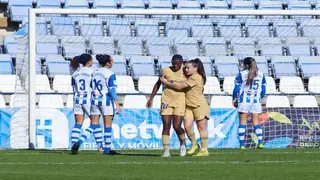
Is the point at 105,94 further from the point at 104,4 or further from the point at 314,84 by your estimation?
the point at 104,4

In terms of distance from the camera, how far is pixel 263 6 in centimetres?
3095

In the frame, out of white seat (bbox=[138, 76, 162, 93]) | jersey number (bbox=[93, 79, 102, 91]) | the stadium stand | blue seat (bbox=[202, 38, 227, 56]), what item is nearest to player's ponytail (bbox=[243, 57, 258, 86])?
jersey number (bbox=[93, 79, 102, 91])

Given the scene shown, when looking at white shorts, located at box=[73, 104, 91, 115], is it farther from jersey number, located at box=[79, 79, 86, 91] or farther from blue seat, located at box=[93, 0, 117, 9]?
blue seat, located at box=[93, 0, 117, 9]

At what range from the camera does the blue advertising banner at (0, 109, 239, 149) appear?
2080 centimetres

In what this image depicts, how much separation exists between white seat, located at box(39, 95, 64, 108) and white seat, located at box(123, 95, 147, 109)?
157 centimetres

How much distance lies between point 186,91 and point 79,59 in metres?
2.26

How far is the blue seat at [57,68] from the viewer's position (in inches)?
980

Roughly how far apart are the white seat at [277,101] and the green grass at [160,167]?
26.4ft

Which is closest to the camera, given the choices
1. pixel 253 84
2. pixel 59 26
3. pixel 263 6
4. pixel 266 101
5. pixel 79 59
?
pixel 79 59

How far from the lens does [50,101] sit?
22594mm

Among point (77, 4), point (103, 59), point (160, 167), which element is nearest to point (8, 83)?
point (77, 4)

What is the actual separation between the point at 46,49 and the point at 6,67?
5.14 feet

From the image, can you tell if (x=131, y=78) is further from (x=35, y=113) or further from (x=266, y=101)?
(x=35, y=113)

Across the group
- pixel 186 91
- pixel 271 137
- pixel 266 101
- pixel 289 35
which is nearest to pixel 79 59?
pixel 186 91
